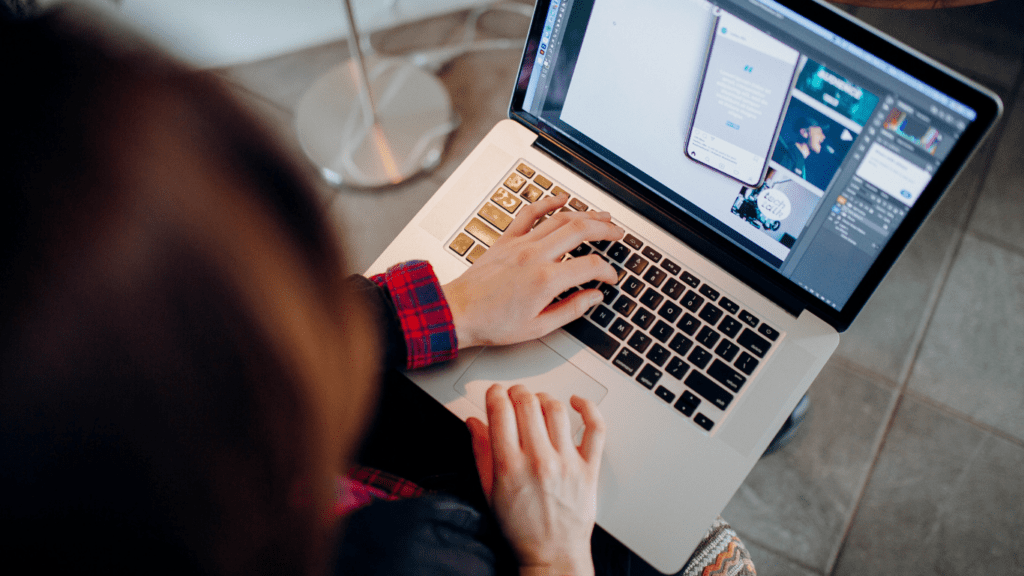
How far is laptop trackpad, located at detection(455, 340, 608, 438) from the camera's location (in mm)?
652

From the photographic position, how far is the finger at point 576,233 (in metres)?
0.66

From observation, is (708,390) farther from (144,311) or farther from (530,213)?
(144,311)

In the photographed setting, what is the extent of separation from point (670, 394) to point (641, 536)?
16cm

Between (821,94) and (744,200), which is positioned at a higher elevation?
(821,94)

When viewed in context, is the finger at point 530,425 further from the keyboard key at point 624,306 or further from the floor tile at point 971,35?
the floor tile at point 971,35

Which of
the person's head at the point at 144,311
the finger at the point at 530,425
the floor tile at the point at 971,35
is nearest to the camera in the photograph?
the person's head at the point at 144,311

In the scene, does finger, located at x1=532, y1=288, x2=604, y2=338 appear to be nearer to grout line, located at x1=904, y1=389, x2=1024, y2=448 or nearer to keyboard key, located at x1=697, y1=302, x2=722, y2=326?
keyboard key, located at x1=697, y1=302, x2=722, y2=326

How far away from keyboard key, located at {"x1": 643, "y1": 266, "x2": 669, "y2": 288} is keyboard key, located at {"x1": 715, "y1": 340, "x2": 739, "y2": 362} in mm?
103

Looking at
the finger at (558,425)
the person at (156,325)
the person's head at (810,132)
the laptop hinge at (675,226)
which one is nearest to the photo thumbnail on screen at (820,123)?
the person's head at (810,132)

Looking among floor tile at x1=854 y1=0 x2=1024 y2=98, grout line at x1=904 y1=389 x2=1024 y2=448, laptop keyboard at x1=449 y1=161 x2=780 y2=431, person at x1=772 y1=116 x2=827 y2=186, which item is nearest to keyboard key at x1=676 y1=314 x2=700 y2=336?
laptop keyboard at x1=449 y1=161 x2=780 y2=431

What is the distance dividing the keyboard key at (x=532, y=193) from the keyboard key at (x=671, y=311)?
22 centimetres

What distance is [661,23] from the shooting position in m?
0.56

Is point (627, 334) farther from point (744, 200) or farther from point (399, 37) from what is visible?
point (399, 37)

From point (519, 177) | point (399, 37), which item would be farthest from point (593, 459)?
point (399, 37)
